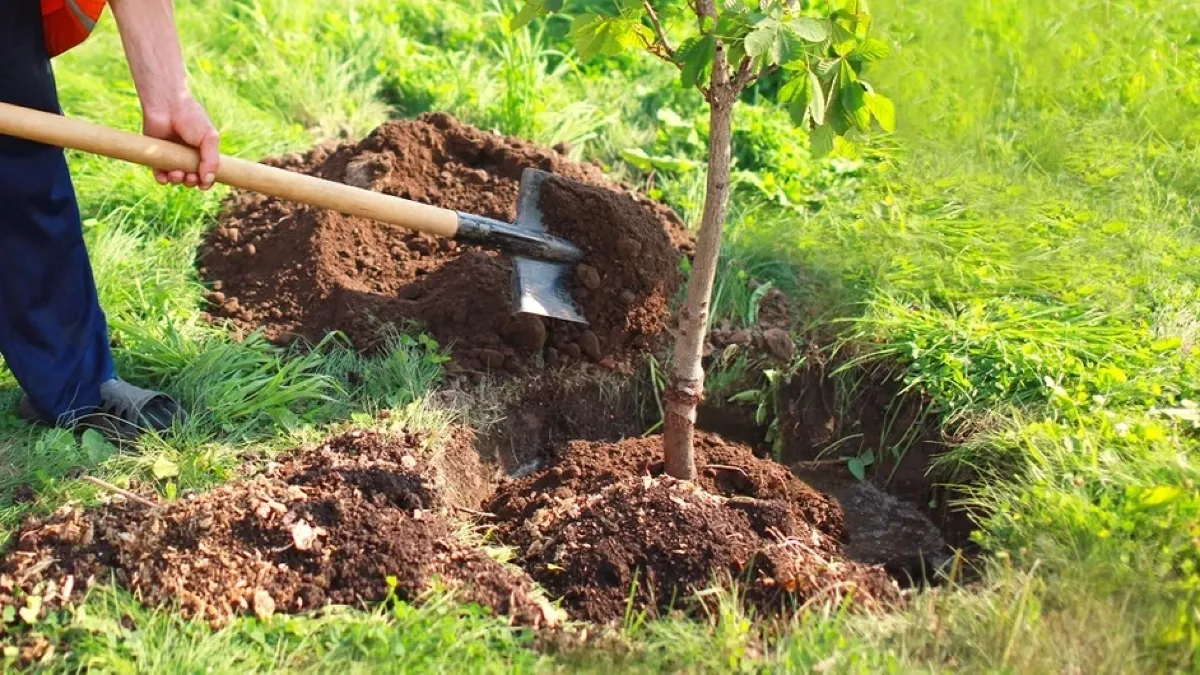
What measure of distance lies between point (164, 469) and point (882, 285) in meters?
2.39

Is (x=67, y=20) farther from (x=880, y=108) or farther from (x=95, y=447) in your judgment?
(x=880, y=108)

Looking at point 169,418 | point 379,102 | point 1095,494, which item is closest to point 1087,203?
point 1095,494

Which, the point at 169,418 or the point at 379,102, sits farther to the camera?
the point at 379,102

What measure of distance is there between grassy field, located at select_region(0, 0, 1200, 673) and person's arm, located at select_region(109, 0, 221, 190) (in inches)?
31.9

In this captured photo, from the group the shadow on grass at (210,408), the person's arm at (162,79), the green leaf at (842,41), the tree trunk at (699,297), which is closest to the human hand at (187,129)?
the person's arm at (162,79)

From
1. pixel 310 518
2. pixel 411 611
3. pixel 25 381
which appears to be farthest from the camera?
pixel 25 381

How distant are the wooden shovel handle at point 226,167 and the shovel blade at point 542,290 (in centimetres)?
26

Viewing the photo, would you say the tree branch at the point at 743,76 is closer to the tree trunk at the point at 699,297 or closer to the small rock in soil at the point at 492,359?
the tree trunk at the point at 699,297

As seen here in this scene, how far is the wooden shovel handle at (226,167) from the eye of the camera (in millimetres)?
3117

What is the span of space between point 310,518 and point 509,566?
52cm

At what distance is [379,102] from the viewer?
18.3ft

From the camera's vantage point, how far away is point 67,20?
3.29m

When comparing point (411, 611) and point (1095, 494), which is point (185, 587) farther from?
point (1095, 494)

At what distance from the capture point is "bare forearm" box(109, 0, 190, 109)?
3.25 meters
